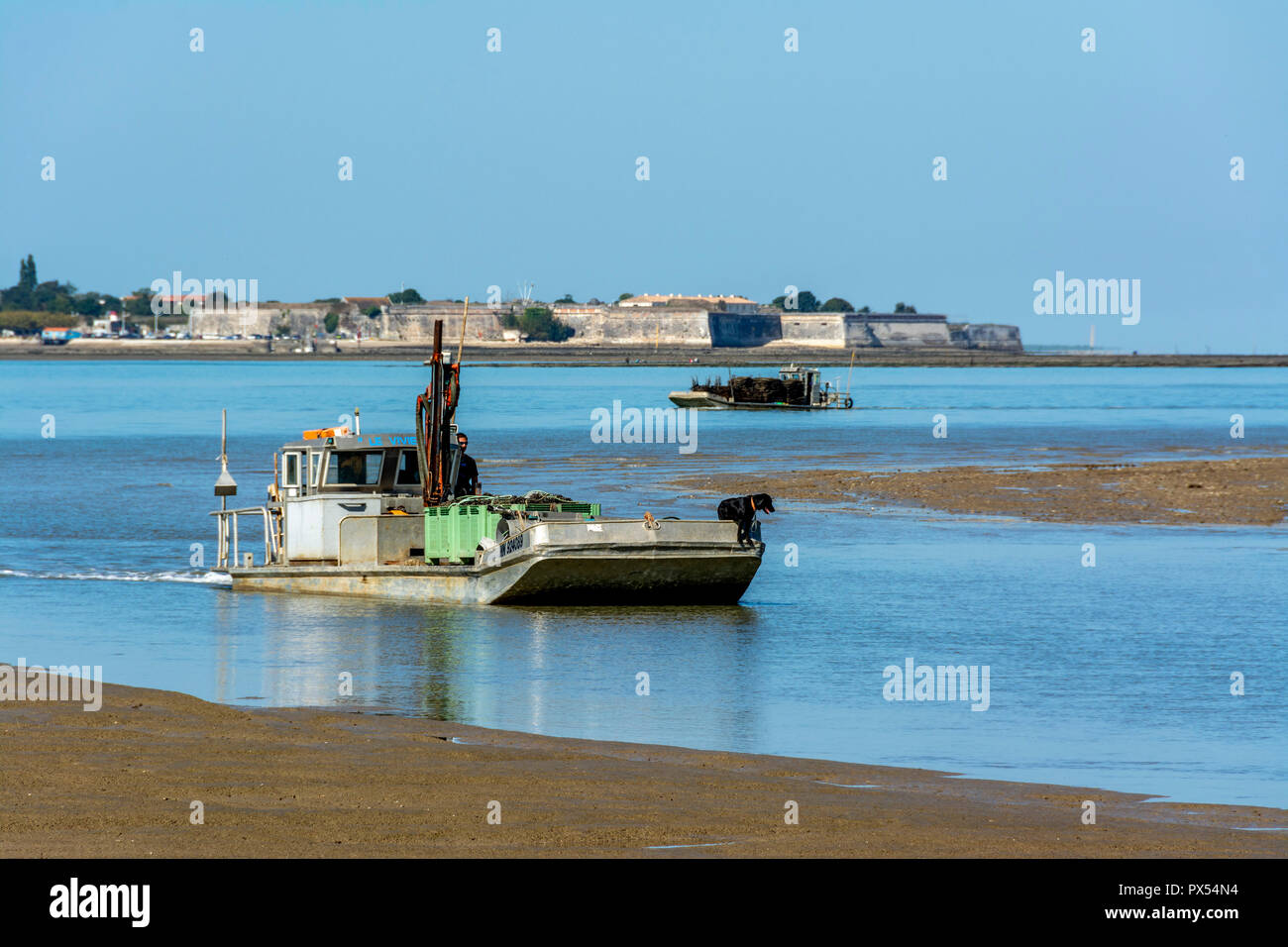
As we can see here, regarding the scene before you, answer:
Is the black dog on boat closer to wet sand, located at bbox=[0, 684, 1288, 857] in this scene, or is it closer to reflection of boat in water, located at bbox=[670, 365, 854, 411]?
wet sand, located at bbox=[0, 684, 1288, 857]

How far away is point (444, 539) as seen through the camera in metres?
25.8

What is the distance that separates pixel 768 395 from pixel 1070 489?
61820mm

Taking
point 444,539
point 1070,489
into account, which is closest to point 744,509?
point 444,539

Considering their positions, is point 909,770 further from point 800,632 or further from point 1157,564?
point 1157,564

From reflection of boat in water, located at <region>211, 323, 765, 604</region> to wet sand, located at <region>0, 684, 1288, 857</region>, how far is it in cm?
884

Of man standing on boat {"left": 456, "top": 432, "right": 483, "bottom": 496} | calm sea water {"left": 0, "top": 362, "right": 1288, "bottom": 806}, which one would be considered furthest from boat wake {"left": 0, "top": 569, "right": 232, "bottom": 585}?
man standing on boat {"left": 456, "top": 432, "right": 483, "bottom": 496}

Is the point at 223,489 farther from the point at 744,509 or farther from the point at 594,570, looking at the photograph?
the point at 744,509

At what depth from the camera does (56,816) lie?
37.1 ft

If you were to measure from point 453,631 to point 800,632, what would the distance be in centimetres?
467

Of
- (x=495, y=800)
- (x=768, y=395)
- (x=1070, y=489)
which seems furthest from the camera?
(x=768, y=395)

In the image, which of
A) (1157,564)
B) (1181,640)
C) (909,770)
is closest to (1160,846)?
(909,770)

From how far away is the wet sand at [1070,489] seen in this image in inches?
1597

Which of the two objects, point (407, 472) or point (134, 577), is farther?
point (134, 577)

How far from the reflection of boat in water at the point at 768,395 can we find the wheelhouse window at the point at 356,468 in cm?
7938
